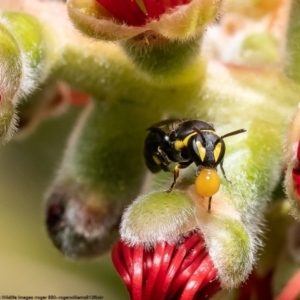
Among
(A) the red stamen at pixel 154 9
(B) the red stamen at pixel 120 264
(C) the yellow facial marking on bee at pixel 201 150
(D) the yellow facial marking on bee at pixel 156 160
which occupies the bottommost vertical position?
(D) the yellow facial marking on bee at pixel 156 160

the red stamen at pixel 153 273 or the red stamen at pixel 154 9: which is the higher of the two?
the red stamen at pixel 154 9

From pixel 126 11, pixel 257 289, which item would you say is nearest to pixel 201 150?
pixel 126 11

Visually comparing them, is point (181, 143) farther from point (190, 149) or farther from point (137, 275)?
point (137, 275)

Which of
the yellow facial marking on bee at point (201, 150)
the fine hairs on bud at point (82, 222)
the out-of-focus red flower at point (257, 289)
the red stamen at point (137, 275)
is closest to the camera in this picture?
the red stamen at point (137, 275)

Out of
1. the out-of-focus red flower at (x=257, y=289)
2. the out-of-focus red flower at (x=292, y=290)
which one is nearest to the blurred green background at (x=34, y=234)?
the out-of-focus red flower at (x=257, y=289)

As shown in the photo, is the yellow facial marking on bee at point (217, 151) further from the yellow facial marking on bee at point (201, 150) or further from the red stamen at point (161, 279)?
the red stamen at point (161, 279)

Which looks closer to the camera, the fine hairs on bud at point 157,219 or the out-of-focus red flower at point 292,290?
the fine hairs on bud at point 157,219
